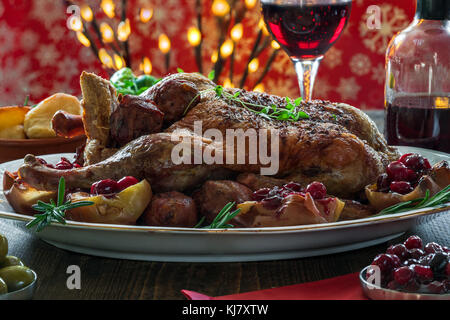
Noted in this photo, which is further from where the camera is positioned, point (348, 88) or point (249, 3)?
point (348, 88)

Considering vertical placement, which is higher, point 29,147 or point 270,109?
point 270,109

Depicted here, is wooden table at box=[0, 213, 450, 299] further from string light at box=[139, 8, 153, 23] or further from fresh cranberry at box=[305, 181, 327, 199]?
string light at box=[139, 8, 153, 23]

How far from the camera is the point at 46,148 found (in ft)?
5.85

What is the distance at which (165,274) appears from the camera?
3.36ft

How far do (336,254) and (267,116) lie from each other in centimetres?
34

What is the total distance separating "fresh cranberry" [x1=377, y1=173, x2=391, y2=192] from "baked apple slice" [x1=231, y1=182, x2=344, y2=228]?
15 cm

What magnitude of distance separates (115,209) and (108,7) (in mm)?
3230

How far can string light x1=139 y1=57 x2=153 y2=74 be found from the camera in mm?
4320

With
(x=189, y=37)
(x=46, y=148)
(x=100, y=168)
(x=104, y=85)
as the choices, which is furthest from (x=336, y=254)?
(x=189, y=37)

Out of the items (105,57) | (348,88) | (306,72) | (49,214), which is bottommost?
(348,88)

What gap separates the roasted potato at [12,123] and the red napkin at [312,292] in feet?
3.73

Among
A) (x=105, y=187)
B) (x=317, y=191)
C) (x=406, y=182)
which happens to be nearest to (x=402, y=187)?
(x=406, y=182)

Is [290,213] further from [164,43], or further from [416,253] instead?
[164,43]

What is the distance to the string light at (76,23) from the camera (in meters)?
4.04
